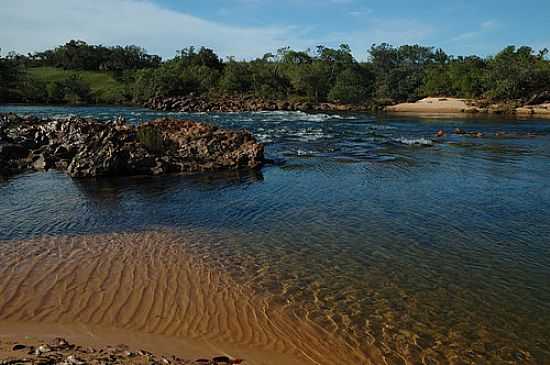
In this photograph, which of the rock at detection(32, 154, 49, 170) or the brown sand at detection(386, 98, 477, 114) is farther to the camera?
the brown sand at detection(386, 98, 477, 114)

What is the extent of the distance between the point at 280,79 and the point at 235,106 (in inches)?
1156

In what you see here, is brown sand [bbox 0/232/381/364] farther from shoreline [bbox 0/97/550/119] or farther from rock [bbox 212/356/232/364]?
shoreline [bbox 0/97/550/119]

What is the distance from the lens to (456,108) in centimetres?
6738

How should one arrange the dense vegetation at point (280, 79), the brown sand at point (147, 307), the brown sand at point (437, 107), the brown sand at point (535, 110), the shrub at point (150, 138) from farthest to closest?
the dense vegetation at point (280, 79) → the brown sand at point (437, 107) → the brown sand at point (535, 110) → the shrub at point (150, 138) → the brown sand at point (147, 307)

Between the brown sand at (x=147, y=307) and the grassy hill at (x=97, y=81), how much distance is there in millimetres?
78795

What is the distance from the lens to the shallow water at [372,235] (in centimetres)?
543

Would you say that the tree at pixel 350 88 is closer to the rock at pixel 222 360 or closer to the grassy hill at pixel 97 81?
the grassy hill at pixel 97 81

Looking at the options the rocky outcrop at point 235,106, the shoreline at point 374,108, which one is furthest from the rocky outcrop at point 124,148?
the rocky outcrop at point 235,106

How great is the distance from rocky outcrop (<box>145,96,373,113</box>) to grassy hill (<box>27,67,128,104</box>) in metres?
15.6

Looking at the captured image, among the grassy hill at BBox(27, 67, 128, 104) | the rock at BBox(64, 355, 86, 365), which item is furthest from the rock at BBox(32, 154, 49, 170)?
the grassy hill at BBox(27, 67, 128, 104)

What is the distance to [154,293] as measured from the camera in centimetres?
615

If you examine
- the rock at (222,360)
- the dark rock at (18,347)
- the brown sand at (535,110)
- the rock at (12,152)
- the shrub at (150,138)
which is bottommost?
the rock at (222,360)

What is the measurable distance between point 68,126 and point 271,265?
44.3 feet

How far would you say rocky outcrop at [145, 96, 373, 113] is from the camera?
203 ft
